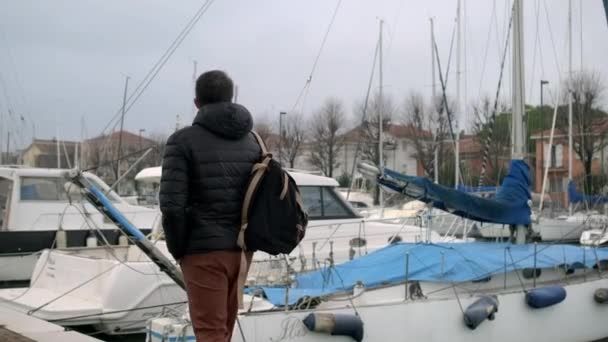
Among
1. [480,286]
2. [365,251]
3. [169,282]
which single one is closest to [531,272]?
[480,286]

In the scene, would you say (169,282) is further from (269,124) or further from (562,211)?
(269,124)

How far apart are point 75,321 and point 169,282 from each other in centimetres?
126

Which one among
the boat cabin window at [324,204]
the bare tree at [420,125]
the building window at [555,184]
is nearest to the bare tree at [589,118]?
the building window at [555,184]

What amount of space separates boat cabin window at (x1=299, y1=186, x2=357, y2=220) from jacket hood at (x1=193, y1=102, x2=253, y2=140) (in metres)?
8.09

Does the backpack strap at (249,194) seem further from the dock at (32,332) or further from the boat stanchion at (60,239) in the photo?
the boat stanchion at (60,239)

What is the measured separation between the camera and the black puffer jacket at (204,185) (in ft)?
11.0

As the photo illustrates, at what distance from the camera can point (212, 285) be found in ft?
11.4

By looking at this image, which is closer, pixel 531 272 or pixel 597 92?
pixel 531 272

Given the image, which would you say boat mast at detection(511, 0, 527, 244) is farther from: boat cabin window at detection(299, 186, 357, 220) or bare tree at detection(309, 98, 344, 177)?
bare tree at detection(309, 98, 344, 177)

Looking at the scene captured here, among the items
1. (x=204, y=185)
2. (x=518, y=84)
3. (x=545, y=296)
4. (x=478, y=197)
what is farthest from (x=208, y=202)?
(x=518, y=84)

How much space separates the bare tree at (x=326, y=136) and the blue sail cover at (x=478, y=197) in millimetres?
42269

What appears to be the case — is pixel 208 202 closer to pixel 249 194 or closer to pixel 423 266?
pixel 249 194

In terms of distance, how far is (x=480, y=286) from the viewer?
7.95 metres

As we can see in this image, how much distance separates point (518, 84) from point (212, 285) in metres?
8.05
